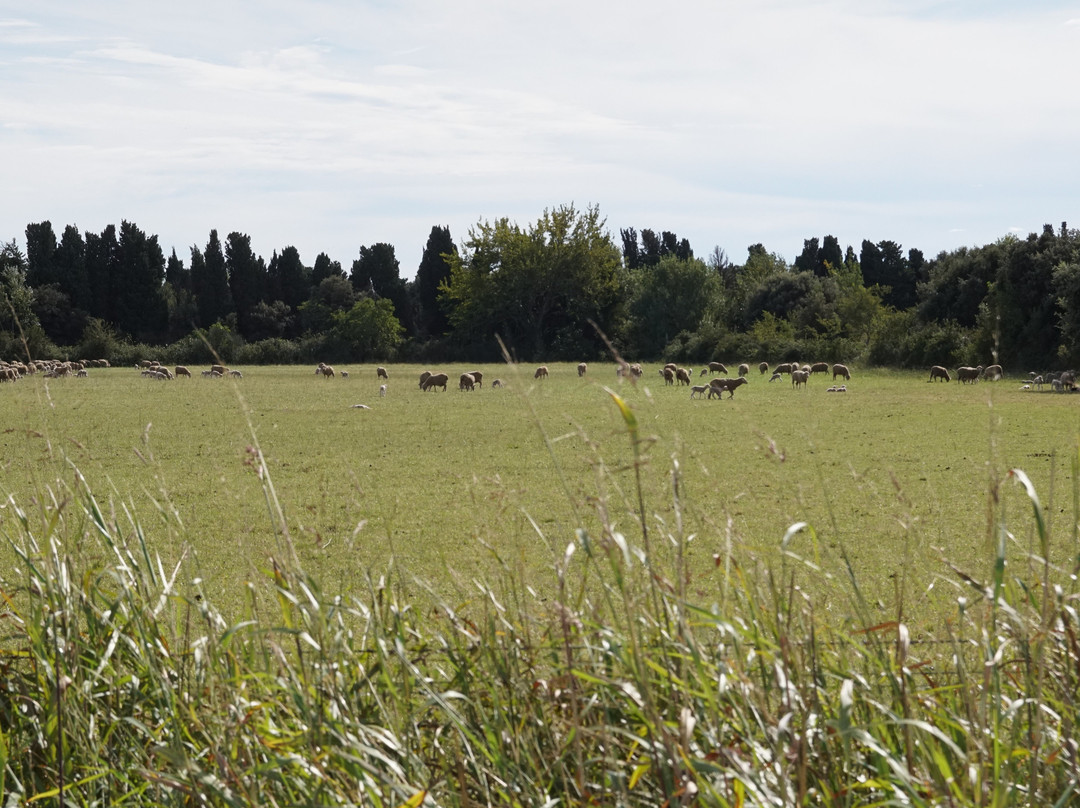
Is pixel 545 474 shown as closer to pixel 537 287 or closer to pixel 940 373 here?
pixel 940 373

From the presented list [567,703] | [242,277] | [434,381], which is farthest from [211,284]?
[567,703]

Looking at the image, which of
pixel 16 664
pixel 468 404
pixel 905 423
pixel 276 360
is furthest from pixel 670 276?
pixel 16 664

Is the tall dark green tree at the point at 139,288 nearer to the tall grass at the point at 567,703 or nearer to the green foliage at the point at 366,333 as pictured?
the green foliage at the point at 366,333

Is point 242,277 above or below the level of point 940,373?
above

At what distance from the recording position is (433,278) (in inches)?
2383

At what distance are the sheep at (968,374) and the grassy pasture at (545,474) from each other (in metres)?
2.70

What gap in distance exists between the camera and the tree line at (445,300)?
47.0 metres

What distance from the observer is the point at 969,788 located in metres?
2.00

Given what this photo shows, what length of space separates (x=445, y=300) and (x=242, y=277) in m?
11.0

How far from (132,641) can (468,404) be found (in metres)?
18.5

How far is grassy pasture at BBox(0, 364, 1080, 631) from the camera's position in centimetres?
275

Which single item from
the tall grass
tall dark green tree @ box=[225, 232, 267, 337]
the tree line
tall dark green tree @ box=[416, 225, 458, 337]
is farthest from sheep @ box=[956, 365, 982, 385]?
tall dark green tree @ box=[225, 232, 267, 337]

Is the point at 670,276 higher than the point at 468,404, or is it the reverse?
the point at 670,276

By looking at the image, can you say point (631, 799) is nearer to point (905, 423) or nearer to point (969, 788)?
point (969, 788)
